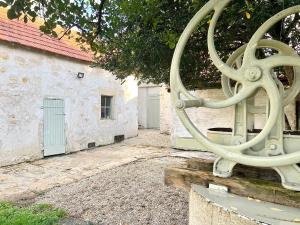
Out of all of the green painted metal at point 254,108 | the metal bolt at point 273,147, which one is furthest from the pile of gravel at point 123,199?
the metal bolt at point 273,147

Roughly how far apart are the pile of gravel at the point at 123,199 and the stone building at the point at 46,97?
9.66 ft

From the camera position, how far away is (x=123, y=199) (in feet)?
15.7

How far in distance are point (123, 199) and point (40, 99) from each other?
16.2 ft

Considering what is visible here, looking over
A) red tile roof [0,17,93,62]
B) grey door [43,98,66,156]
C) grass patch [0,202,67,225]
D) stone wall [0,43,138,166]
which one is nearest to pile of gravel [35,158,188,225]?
grass patch [0,202,67,225]

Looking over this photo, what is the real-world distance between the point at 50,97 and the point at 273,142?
784cm

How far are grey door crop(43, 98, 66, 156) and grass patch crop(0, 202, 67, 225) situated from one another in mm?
4105

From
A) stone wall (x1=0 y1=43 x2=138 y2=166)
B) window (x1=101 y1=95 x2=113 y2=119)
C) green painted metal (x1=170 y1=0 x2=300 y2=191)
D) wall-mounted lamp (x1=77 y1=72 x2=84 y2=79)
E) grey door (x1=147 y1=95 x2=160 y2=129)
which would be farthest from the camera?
grey door (x1=147 y1=95 x2=160 y2=129)

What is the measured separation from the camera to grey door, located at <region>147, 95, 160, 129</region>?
1694 centimetres

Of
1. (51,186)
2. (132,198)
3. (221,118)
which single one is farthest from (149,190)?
(221,118)

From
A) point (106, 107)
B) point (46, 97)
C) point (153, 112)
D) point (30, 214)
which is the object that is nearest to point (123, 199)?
point (30, 214)

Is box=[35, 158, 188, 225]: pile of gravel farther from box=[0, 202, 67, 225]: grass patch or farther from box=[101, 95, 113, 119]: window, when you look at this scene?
box=[101, 95, 113, 119]: window

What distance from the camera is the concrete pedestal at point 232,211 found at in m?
1.75

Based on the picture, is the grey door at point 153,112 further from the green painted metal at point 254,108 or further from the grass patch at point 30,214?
the green painted metal at point 254,108

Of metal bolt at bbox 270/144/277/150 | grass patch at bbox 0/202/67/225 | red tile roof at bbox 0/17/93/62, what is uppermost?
red tile roof at bbox 0/17/93/62
